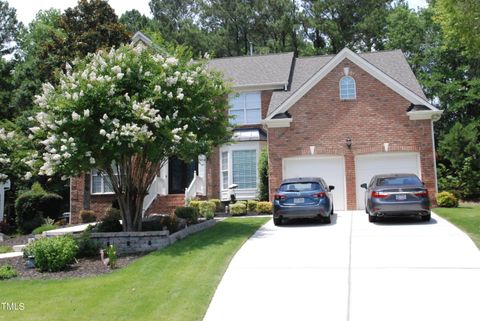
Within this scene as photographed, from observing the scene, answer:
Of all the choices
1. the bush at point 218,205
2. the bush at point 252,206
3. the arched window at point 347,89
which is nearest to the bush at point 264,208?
the bush at point 252,206

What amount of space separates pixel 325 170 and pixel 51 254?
12711 millimetres

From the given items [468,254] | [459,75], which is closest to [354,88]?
[468,254]

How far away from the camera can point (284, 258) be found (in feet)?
33.7

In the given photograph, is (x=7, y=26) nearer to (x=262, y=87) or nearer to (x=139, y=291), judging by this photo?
(x=262, y=87)

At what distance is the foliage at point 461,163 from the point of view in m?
22.6

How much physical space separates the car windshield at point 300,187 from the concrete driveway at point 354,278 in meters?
2.06

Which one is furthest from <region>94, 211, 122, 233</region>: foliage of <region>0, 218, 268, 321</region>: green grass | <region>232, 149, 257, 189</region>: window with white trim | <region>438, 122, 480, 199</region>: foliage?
<region>438, 122, 480, 199</region>: foliage

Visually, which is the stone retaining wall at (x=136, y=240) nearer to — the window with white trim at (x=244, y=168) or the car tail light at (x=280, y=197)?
the car tail light at (x=280, y=197)

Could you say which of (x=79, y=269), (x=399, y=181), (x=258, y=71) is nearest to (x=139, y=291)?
(x=79, y=269)

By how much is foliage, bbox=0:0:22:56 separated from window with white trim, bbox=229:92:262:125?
2864 cm

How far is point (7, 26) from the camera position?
139 ft

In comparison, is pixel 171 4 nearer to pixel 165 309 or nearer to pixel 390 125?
pixel 390 125

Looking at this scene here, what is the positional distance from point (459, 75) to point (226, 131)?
25234 millimetres

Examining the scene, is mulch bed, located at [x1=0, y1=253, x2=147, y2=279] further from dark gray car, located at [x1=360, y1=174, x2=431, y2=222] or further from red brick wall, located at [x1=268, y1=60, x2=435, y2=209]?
red brick wall, located at [x1=268, y1=60, x2=435, y2=209]
